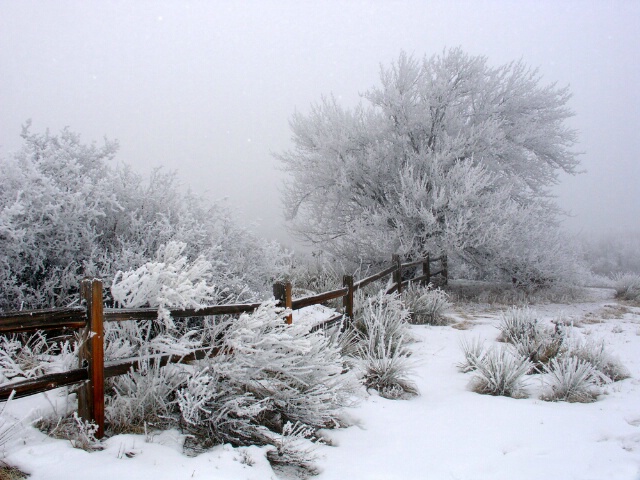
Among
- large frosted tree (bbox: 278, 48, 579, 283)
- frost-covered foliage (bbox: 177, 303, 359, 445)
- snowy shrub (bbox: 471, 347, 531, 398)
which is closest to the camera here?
frost-covered foliage (bbox: 177, 303, 359, 445)

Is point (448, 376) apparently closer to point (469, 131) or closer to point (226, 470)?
point (226, 470)

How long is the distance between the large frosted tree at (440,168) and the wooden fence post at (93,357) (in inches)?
365

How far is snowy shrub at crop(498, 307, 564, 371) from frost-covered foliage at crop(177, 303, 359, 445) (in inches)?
109

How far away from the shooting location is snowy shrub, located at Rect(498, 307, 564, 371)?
5543 mm

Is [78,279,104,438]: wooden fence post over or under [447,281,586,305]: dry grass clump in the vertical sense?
over

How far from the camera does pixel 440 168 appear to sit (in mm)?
12008

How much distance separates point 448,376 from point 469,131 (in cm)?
933

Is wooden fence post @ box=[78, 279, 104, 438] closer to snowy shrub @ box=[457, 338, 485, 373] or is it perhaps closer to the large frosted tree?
snowy shrub @ box=[457, 338, 485, 373]

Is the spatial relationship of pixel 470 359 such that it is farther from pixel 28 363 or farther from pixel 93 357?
pixel 28 363

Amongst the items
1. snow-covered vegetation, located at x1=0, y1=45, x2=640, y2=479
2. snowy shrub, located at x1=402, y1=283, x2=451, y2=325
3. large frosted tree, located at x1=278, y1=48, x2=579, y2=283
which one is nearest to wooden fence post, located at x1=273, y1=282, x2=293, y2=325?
snow-covered vegetation, located at x1=0, y1=45, x2=640, y2=479

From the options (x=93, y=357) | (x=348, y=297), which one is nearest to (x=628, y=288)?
(x=348, y=297)

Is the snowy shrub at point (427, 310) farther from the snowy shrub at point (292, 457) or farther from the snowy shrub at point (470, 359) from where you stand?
the snowy shrub at point (292, 457)

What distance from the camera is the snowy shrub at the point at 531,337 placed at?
5543 mm

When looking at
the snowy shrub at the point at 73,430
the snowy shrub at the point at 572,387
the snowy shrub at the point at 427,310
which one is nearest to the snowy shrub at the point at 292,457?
the snowy shrub at the point at 73,430
